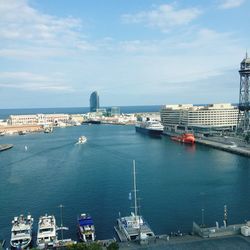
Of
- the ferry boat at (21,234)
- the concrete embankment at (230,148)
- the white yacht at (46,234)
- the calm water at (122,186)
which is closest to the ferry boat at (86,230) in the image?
the calm water at (122,186)

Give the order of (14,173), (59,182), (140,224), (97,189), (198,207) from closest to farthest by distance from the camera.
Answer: (140,224)
(198,207)
(97,189)
(59,182)
(14,173)

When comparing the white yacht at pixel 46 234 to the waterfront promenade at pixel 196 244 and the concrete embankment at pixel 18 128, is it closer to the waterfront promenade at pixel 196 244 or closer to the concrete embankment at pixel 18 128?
the waterfront promenade at pixel 196 244

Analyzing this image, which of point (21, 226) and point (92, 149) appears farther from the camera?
point (92, 149)

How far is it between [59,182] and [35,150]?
18.1m

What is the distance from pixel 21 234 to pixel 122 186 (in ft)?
31.0

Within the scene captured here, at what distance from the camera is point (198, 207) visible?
18.5 metres

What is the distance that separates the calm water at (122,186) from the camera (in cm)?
1745

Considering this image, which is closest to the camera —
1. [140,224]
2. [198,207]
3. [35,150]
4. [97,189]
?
[140,224]

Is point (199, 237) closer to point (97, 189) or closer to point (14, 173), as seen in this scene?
point (97, 189)

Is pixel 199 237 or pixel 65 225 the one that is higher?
pixel 199 237

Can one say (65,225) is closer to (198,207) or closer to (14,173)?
(198,207)

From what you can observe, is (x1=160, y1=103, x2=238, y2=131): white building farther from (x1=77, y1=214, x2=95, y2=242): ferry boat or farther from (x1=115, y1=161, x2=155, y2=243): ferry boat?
(x1=77, y1=214, x2=95, y2=242): ferry boat

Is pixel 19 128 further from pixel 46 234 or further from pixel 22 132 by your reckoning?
pixel 46 234

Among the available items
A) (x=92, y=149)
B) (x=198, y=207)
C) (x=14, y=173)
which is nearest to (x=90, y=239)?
(x=198, y=207)
